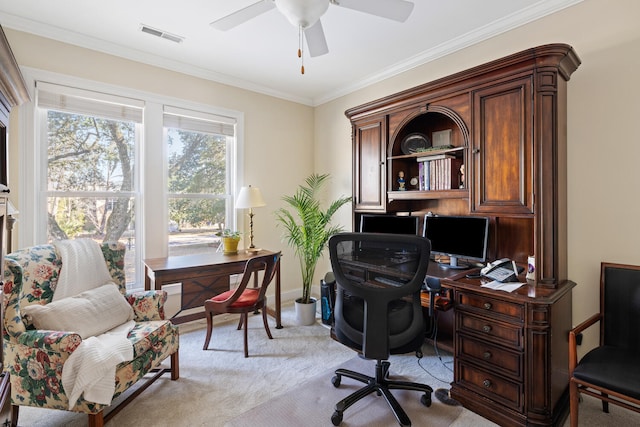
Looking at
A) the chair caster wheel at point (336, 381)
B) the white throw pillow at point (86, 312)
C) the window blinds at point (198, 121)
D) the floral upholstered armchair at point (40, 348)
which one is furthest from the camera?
the window blinds at point (198, 121)

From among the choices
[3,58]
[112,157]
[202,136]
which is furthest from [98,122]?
[3,58]

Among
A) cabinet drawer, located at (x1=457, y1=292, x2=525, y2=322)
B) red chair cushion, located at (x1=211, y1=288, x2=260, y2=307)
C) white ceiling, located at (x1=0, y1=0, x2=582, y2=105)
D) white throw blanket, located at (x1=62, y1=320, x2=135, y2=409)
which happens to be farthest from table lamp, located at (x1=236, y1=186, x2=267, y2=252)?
cabinet drawer, located at (x1=457, y1=292, x2=525, y2=322)

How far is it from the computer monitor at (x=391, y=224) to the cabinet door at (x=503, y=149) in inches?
27.9

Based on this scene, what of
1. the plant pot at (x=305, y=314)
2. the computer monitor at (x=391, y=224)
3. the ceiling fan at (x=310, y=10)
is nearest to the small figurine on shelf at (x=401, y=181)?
the computer monitor at (x=391, y=224)

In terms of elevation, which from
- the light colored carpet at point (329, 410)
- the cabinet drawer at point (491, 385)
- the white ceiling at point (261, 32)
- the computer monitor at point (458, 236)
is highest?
the white ceiling at point (261, 32)

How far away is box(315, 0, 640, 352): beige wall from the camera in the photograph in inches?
77.9

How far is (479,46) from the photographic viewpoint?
2.72 m

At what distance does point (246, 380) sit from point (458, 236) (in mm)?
2010

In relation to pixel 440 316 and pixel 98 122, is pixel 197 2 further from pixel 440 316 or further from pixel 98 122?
pixel 440 316

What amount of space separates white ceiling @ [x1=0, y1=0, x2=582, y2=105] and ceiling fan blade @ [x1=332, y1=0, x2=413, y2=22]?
74 centimetres

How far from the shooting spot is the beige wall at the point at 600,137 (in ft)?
6.49

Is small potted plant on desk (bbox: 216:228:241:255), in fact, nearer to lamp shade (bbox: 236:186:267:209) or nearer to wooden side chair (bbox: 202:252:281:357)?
lamp shade (bbox: 236:186:267:209)

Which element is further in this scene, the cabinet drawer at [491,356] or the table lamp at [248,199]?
the table lamp at [248,199]

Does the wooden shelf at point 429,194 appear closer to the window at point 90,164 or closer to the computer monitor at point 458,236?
the computer monitor at point 458,236
